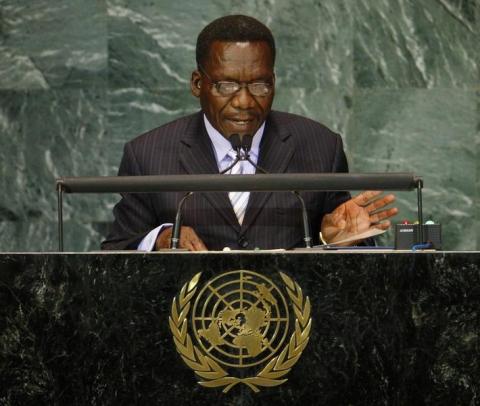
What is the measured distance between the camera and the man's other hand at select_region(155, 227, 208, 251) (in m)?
2.99

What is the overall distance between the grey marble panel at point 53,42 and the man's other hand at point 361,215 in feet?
7.58

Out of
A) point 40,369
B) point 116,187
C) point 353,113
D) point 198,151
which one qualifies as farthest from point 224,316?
point 353,113

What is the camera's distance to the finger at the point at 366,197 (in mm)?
2949

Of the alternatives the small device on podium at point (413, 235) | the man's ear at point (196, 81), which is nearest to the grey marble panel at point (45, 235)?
the man's ear at point (196, 81)

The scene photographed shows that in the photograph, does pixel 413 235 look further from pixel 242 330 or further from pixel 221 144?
pixel 221 144

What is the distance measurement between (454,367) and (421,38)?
10.2 feet

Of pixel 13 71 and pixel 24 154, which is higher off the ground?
pixel 13 71

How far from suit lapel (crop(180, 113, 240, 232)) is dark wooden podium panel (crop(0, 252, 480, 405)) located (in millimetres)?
1106

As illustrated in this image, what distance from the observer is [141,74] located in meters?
5.12

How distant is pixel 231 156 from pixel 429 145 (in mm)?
1779

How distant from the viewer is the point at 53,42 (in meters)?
5.15

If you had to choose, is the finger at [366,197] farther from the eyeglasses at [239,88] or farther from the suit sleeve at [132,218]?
the suit sleeve at [132,218]

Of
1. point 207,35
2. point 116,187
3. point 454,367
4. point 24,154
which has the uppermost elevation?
point 207,35

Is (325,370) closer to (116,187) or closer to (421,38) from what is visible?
(116,187)
